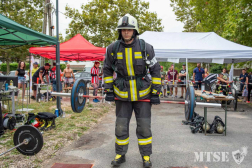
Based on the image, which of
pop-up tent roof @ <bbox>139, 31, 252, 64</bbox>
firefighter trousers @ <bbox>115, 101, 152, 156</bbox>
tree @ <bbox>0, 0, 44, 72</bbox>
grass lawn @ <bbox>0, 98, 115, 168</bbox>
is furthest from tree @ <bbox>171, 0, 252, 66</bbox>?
tree @ <bbox>0, 0, 44, 72</bbox>

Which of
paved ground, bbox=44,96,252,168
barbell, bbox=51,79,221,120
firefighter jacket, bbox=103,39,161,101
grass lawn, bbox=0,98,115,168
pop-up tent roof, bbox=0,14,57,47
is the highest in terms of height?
pop-up tent roof, bbox=0,14,57,47

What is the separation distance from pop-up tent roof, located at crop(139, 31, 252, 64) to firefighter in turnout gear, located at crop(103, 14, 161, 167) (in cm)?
672

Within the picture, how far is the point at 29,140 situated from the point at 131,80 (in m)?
1.80

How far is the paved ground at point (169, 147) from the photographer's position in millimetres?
3869

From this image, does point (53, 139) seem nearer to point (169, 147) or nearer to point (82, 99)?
point (82, 99)

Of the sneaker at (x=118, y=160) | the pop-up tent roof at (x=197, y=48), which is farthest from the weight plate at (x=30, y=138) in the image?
the pop-up tent roof at (x=197, y=48)

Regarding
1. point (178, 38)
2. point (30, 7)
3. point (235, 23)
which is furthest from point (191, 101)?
point (30, 7)

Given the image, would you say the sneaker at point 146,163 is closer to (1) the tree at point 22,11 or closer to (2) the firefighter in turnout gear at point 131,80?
(2) the firefighter in turnout gear at point 131,80

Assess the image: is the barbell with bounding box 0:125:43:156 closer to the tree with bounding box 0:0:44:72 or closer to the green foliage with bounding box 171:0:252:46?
the green foliage with bounding box 171:0:252:46

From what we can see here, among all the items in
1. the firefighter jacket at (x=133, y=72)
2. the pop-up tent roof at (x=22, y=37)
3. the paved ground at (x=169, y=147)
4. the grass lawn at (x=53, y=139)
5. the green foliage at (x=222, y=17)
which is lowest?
the paved ground at (x=169, y=147)

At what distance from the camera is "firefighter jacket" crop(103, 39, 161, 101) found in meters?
3.48

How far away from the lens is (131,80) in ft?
11.5

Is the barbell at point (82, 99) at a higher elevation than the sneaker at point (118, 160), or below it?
higher

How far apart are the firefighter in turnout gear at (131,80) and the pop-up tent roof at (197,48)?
672 cm
